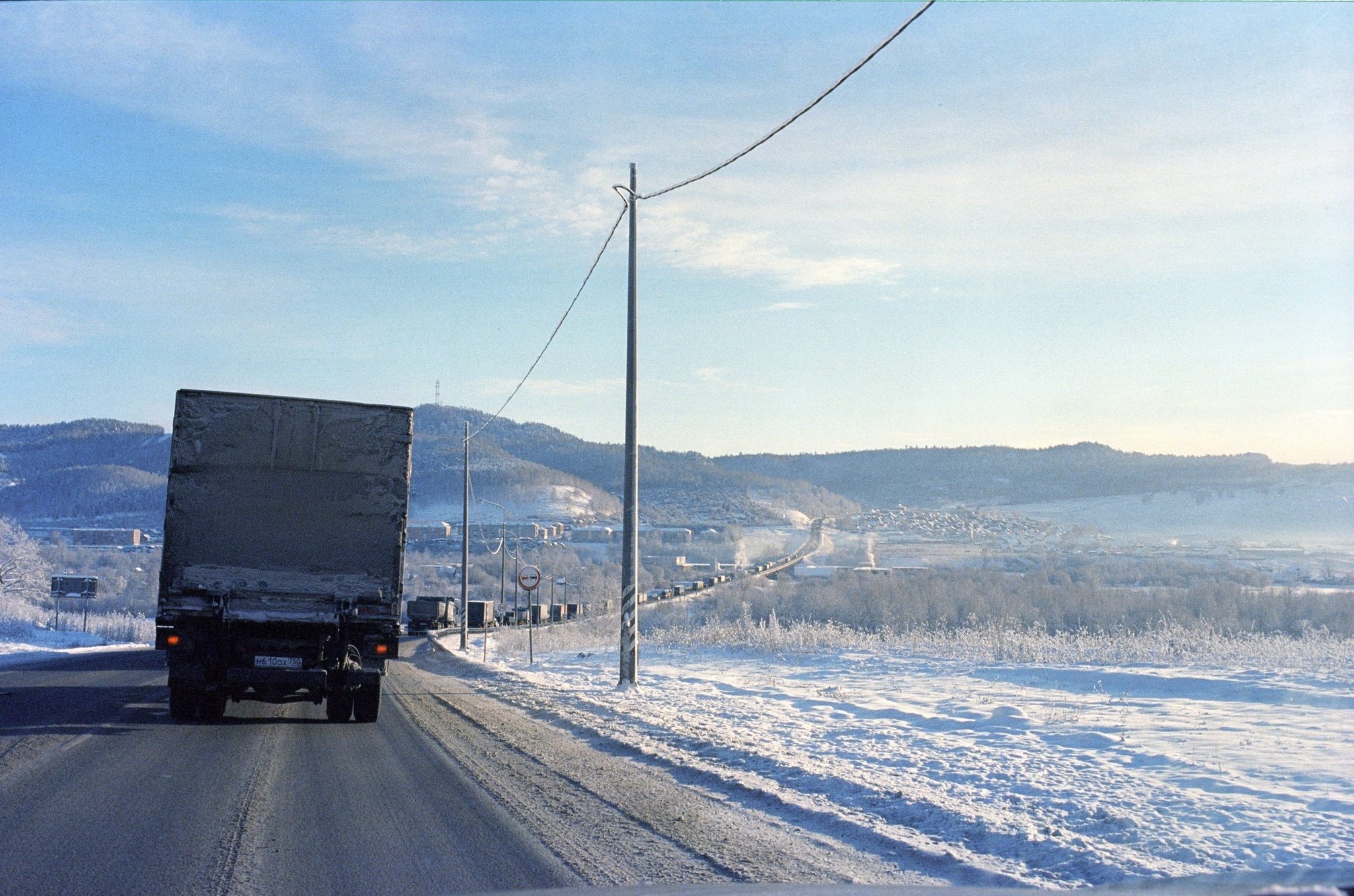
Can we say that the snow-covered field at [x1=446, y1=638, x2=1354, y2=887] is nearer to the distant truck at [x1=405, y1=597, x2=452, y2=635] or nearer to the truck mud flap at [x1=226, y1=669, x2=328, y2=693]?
the truck mud flap at [x1=226, y1=669, x2=328, y2=693]

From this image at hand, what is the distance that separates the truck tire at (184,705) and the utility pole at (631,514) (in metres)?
7.28

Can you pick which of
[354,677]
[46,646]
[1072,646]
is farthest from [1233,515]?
[354,677]

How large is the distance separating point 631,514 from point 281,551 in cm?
732

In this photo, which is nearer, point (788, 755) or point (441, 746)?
point (788, 755)

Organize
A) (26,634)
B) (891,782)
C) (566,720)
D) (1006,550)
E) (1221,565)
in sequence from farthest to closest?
(1006,550) < (1221,565) < (26,634) < (566,720) < (891,782)

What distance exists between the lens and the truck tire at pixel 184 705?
1339 cm

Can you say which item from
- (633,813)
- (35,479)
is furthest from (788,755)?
(35,479)

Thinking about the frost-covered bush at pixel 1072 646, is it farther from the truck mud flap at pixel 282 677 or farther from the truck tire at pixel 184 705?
the truck tire at pixel 184 705

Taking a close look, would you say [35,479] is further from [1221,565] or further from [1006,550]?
[1221,565]

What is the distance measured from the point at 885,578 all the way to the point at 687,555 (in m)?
79.7

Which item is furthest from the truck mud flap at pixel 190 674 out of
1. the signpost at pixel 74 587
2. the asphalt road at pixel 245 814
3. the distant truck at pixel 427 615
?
the distant truck at pixel 427 615

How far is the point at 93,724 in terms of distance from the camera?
1273 centimetres

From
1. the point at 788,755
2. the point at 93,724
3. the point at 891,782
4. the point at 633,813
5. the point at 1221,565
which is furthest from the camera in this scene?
the point at 1221,565

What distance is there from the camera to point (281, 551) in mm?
12867
